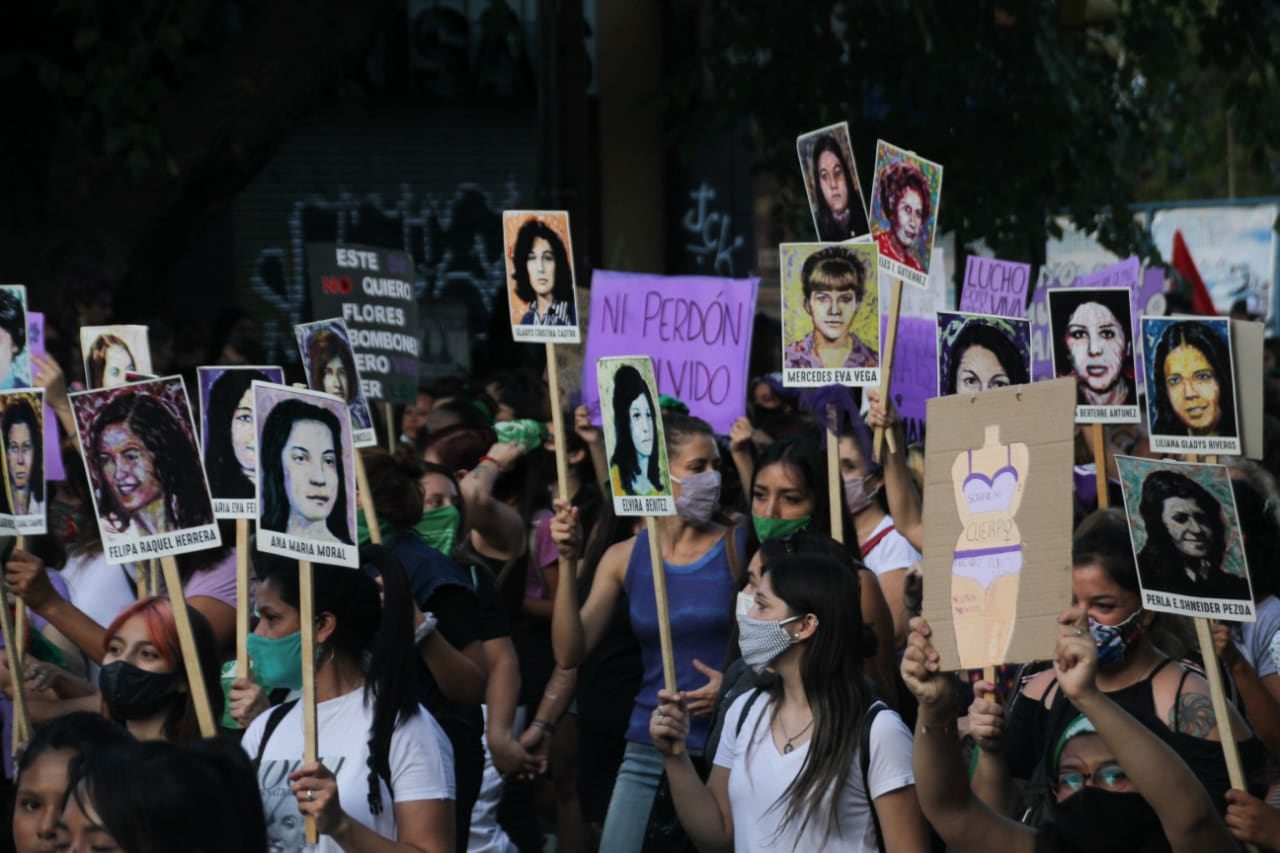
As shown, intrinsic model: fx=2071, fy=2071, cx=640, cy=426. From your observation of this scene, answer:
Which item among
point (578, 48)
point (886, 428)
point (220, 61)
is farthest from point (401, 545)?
point (220, 61)

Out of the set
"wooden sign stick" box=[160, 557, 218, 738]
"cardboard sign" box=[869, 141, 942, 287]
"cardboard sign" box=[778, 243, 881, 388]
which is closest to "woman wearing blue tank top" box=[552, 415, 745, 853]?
"cardboard sign" box=[778, 243, 881, 388]

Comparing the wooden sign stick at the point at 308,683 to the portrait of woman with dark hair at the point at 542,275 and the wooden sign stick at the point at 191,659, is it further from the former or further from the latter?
the portrait of woman with dark hair at the point at 542,275

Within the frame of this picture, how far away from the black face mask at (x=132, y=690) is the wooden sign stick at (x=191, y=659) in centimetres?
7

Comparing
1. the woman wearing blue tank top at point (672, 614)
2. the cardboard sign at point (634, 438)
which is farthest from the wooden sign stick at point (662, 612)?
the woman wearing blue tank top at point (672, 614)

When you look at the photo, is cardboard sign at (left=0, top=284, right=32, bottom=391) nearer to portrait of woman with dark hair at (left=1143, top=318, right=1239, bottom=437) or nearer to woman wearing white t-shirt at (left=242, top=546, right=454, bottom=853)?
woman wearing white t-shirt at (left=242, top=546, right=454, bottom=853)

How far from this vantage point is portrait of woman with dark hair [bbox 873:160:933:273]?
6035mm

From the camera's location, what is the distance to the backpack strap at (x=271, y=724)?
414 cm

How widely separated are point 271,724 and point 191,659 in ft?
0.91

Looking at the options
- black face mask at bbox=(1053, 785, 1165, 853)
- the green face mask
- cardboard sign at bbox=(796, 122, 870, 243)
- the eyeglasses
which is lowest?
black face mask at bbox=(1053, 785, 1165, 853)

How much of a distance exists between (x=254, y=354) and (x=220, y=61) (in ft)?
5.00

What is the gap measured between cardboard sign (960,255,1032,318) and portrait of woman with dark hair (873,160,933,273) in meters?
2.29

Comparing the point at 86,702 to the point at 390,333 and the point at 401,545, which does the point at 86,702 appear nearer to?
the point at 401,545

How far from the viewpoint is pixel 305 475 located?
14.4 ft

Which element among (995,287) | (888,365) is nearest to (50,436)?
(888,365)
